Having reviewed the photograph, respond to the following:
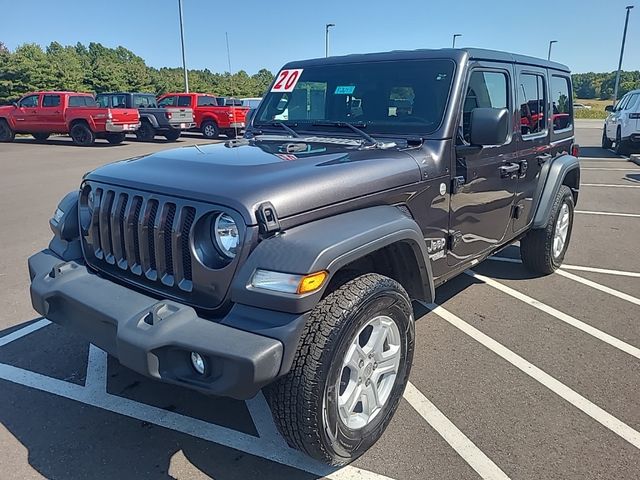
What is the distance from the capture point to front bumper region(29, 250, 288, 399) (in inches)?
78.9

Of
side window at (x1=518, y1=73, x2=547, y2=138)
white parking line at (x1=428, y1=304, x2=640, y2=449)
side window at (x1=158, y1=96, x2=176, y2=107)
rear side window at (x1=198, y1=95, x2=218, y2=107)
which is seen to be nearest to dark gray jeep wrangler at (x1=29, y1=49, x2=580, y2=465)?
side window at (x1=518, y1=73, x2=547, y2=138)

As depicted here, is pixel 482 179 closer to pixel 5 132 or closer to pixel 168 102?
pixel 168 102

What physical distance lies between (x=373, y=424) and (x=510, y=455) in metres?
0.71

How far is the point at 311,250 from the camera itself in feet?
→ 7.10

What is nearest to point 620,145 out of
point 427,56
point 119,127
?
point 427,56

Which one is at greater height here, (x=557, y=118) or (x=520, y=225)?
(x=557, y=118)

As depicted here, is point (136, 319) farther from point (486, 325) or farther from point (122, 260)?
point (486, 325)

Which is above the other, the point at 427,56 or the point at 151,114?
the point at 427,56

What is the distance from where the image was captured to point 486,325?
414 cm

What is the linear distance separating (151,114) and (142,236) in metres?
19.2

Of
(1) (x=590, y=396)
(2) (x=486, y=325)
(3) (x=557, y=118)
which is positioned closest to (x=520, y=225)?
(2) (x=486, y=325)

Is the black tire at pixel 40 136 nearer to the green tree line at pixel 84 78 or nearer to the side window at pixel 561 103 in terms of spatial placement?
the green tree line at pixel 84 78

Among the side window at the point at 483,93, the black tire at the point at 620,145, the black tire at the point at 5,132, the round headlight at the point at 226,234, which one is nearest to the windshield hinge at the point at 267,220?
the round headlight at the point at 226,234

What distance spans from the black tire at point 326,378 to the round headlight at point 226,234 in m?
0.46
